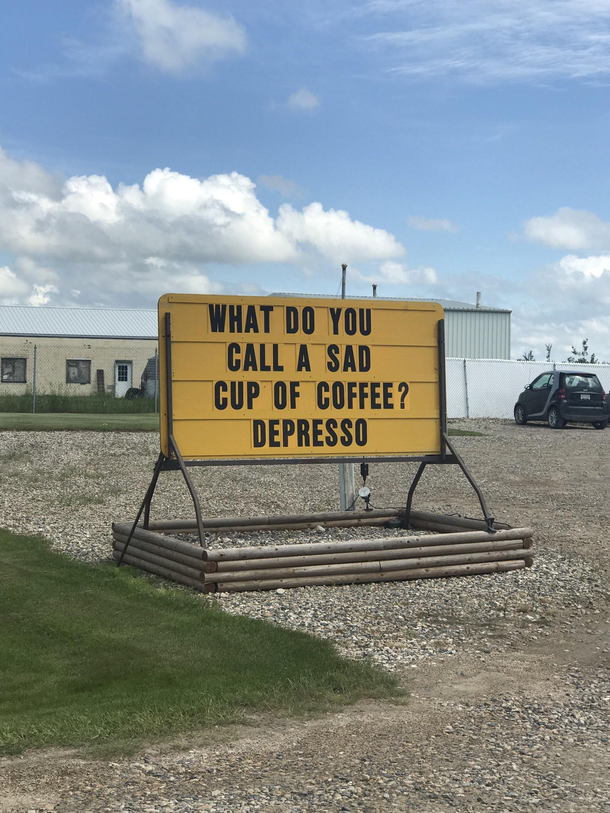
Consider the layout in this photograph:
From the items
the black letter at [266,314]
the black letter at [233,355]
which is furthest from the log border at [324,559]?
the black letter at [266,314]

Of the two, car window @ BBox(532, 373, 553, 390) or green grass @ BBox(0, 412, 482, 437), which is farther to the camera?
car window @ BBox(532, 373, 553, 390)

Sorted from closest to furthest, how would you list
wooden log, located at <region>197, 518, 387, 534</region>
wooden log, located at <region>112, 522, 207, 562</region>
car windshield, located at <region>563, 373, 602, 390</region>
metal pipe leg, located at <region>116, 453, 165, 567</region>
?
wooden log, located at <region>112, 522, 207, 562</region>, metal pipe leg, located at <region>116, 453, 165, 567</region>, wooden log, located at <region>197, 518, 387, 534</region>, car windshield, located at <region>563, 373, 602, 390</region>

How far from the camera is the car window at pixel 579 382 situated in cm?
2908

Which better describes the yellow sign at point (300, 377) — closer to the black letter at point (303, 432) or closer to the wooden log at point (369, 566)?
the black letter at point (303, 432)

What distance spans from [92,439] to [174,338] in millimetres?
12887

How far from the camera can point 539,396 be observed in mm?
30297

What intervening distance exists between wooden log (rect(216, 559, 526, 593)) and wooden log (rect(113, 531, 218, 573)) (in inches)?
7.1

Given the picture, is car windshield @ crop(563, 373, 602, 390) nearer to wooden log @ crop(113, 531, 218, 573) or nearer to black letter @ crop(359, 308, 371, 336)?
black letter @ crop(359, 308, 371, 336)

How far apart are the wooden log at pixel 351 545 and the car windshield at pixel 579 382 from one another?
21.2m

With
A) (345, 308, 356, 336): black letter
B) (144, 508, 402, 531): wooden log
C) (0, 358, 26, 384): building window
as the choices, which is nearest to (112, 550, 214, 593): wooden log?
(144, 508, 402, 531): wooden log

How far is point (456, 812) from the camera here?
144 inches

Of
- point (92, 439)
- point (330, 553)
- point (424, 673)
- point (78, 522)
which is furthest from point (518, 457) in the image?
point (424, 673)

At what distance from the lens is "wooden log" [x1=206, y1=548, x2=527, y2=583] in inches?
303

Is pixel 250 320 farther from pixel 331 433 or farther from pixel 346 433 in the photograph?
pixel 346 433
